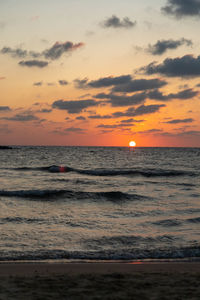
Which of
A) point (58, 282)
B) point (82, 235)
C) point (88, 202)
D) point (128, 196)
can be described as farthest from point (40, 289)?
point (128, 196)

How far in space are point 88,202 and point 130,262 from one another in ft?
36.1

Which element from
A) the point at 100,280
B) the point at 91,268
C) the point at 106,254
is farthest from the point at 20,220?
the point at 100,280

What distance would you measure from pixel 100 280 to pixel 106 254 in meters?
2.48

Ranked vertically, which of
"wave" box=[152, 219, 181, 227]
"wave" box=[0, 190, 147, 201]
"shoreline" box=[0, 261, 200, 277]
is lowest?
"wave" box=[0, 190, 147, 201]

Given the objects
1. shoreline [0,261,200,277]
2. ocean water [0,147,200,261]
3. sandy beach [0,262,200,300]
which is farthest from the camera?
ocean water [0,147,200,261]

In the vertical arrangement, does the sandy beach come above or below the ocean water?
above

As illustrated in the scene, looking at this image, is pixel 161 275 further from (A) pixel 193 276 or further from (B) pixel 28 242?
(B) pixel 28 242

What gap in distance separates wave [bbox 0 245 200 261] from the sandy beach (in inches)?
22.8

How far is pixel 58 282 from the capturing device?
6.98 m

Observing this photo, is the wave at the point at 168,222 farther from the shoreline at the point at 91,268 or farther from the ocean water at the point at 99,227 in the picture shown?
the shoreline at the point at 91,268

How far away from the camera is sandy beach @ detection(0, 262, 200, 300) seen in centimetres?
625

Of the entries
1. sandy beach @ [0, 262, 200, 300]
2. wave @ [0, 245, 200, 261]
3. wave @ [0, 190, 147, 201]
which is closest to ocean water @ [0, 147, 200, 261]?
wave @ [0, 245, 200, 261]

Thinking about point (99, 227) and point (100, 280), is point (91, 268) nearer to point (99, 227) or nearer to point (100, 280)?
point (100, 280)

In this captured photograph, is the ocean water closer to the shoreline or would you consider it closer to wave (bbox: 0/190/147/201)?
wave (bbox: 0/190/147/201)
